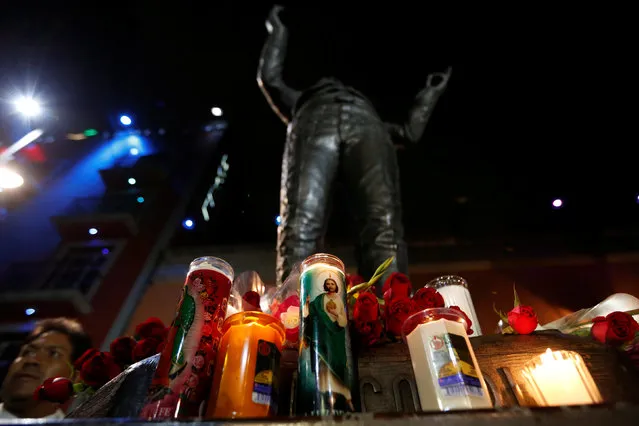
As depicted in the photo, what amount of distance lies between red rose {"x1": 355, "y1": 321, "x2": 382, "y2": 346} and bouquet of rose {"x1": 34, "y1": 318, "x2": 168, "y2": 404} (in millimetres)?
541

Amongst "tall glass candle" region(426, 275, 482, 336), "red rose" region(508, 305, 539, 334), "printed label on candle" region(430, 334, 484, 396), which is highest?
"tall glass candle" region(426, 275, 482, 336)

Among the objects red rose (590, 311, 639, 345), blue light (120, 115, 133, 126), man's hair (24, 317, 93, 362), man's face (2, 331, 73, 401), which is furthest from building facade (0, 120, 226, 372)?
red rose (590, 311, 639, 345)

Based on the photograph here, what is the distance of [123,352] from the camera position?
3.80 feet

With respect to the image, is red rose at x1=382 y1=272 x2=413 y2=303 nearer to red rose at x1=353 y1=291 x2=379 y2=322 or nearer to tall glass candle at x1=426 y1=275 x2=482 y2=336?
red rose at x1=353 y1=291 x2=379 y2=322

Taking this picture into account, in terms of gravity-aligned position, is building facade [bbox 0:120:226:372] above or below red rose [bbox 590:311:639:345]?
above

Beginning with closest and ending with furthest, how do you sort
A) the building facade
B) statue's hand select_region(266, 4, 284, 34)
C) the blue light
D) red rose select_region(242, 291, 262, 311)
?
red rose select_region(242, 291, 262, 311)
statue's hand select_region(266, 4, 284, 34)
the building facade
the blue light

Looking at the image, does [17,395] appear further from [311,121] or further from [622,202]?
[622,202]

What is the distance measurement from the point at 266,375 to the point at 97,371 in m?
0.62

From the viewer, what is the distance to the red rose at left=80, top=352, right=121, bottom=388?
3.65 ft

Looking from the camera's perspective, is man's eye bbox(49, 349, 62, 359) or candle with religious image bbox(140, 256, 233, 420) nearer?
candle with religious image bbox(140, 256, 233, 420)

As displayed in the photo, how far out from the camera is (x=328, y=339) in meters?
0.81

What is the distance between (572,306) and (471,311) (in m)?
2.49

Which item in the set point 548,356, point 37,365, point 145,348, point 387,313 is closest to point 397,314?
point 387,313

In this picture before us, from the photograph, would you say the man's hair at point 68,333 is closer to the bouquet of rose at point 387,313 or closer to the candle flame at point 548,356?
the bouquet of rose at point 387,313
